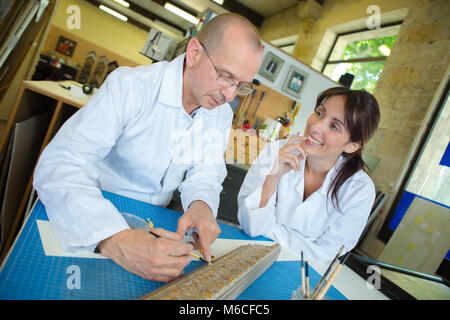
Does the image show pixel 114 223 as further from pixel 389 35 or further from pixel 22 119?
pixel 389 35

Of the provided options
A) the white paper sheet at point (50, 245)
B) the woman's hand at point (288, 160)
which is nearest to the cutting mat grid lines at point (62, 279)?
the white paper sheet at point (50, 245)

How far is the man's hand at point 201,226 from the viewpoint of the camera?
32.6 inches

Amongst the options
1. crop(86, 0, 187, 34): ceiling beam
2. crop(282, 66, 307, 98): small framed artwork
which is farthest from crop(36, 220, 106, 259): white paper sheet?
crop(86, 0, 187, 34): ceiling beam

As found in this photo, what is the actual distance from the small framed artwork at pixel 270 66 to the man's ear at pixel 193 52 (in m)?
1.98

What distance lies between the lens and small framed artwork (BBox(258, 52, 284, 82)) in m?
3.02

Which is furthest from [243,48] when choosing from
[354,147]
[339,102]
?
[354,147]

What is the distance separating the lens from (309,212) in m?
1.55

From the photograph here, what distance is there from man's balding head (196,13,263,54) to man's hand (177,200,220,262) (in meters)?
0.64

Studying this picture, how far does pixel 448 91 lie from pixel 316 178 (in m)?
2.24

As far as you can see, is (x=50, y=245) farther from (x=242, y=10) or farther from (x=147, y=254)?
(x=242, y=10)

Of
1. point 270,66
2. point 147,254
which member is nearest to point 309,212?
point 147,254

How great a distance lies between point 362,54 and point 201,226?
16.5 feet

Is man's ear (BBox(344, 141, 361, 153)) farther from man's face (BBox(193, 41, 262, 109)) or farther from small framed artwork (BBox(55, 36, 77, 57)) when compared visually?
small framed artwork (BBox(55, 36, 77, 57))

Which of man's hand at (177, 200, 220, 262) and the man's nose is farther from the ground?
the man's nose
